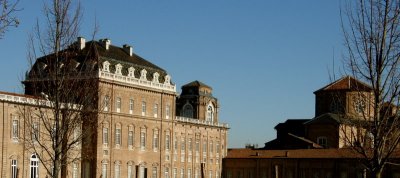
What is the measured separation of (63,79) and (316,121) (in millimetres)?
58168

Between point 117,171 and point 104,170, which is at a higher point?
point 104,170

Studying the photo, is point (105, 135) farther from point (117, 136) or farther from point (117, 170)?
point (117, 170)

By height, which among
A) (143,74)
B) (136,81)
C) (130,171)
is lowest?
(130,171)

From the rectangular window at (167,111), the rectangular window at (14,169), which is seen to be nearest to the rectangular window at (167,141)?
the rectangular window at (167,111)

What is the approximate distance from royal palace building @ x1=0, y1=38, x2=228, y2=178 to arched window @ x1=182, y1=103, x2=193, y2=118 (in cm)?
597

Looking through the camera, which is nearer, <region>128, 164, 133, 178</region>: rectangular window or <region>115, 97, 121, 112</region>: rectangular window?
<region>115, 97, 121, 112</region>: rectangular window

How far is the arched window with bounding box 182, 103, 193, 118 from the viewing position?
91.3 meters

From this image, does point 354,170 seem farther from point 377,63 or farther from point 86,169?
point 377,63

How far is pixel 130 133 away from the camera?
7025 centimetres

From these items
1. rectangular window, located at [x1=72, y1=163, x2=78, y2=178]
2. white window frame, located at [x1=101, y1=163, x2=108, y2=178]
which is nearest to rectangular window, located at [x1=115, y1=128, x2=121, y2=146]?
white window frame, located at [x1=101, y1=163, x2=108, y2=178]

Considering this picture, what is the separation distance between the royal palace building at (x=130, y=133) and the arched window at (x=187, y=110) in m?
5.97

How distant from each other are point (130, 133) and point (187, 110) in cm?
2232

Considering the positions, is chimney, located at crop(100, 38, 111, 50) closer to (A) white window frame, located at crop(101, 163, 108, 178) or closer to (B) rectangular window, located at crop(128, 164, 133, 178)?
(B) rectangular window, located at crop(128, 164, 133, 178)

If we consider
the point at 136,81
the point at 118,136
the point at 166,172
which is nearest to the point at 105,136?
the point at 118,136
